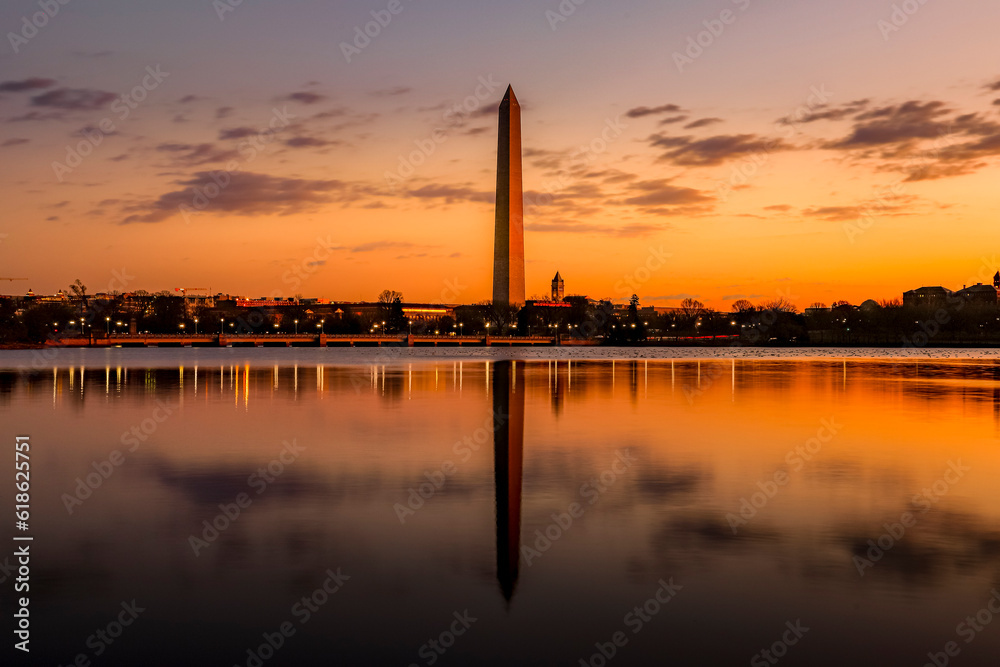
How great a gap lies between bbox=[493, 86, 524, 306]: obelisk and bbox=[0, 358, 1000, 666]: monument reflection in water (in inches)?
3257

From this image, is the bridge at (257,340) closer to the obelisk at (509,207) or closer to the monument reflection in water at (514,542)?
the obelisk at (509,207)

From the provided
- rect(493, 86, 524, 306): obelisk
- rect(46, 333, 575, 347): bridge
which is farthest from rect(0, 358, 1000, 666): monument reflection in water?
rect(46, 333, 575, 347): bridge

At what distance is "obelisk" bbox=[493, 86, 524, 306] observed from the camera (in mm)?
101938

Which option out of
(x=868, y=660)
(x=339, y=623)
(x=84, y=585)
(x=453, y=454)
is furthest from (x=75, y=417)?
(x=868, y=660)

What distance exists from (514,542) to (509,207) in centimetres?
9636

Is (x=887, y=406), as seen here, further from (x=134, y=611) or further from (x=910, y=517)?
(x=134, y=611)

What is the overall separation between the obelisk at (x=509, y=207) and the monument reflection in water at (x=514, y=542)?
8274cm

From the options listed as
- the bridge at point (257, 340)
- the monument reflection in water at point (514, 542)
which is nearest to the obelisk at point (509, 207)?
the bridge at point (257, 340)

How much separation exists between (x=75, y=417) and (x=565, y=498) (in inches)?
673

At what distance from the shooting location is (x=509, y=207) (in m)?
105

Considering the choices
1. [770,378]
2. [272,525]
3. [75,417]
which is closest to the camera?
[272,525]

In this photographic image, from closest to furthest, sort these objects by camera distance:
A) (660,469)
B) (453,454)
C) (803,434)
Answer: (660,469) < (453,454) < (803,434)

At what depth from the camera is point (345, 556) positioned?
9.52 metres

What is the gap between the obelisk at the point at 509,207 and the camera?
10194 cm
